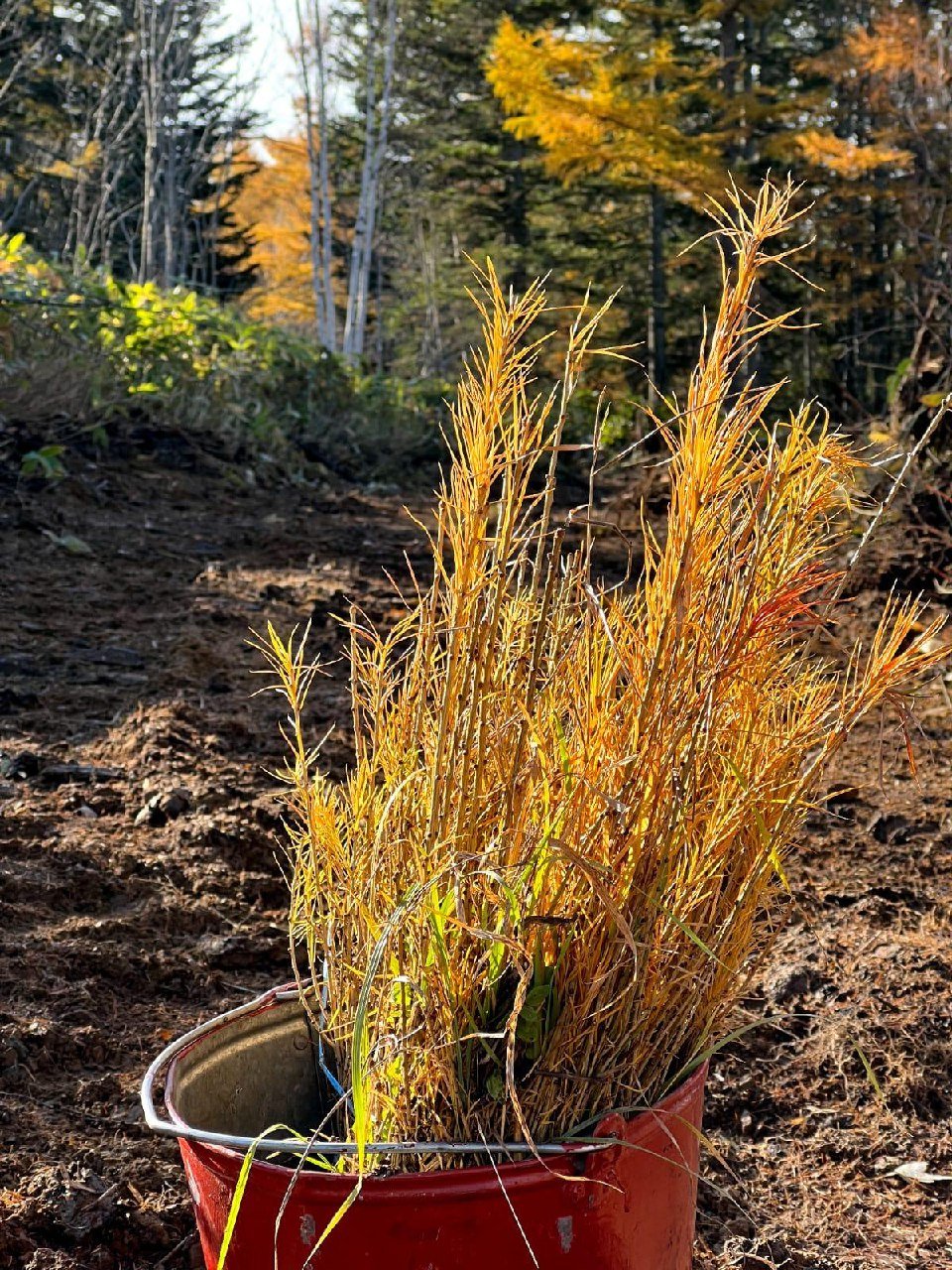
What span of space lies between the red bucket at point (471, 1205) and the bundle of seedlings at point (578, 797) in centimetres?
4

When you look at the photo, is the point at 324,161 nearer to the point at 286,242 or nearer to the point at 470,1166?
the point at 286,242

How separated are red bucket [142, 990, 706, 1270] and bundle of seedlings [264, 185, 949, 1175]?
0.04 meters

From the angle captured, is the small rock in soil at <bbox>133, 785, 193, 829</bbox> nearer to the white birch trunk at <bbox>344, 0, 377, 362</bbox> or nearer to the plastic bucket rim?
the plastic bucket rim

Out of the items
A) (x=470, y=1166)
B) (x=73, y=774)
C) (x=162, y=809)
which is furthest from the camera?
(x=73, y=774)

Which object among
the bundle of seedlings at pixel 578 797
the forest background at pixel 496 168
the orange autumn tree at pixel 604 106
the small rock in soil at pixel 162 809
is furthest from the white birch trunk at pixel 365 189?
the bundle of seedlings at pixel 578 797

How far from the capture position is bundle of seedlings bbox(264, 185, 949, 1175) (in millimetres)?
1097

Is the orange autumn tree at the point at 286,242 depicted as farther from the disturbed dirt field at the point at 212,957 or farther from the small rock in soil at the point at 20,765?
the small rock in soil at the point at 20,765

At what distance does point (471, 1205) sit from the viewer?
995 mm

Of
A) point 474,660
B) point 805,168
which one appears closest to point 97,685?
point 474,660

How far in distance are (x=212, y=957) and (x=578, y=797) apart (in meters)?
1.55

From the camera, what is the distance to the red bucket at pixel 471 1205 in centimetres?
99

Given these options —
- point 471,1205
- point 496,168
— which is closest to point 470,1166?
point 471,1205

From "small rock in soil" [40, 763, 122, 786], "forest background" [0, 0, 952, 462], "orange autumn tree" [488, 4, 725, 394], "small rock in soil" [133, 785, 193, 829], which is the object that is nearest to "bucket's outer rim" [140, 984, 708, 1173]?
"small rock in soil" [133, 785, 193, 829]

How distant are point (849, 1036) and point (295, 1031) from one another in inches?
49.8
